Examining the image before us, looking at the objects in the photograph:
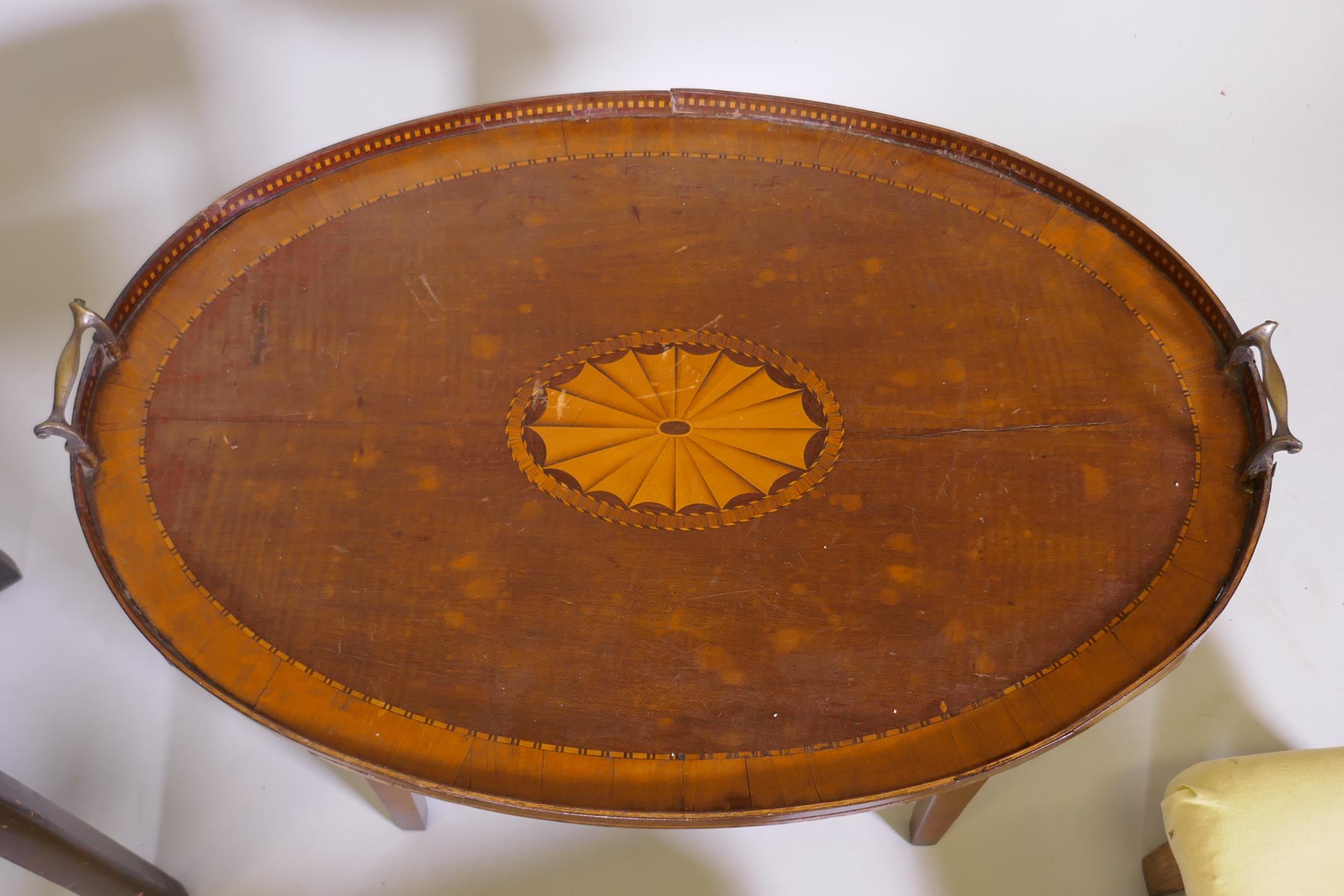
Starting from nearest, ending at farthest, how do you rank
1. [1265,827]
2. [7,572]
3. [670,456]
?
[1265,827]
[670,456]
[7,572]

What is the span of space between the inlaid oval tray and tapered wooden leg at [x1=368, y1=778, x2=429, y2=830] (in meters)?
0.43

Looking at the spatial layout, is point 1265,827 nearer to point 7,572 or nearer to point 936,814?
point 936,814

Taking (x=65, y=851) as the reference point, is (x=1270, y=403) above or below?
above

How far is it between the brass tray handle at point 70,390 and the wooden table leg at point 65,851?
17.2 inches

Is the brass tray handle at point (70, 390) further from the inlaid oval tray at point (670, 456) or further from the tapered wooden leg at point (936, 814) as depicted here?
the tapered wooden leg at point (936, 814)

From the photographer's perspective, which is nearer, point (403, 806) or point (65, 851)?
point (65, 851)

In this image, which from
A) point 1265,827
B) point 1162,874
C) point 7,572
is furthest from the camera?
point 7,572

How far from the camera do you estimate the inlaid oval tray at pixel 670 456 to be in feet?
4.34

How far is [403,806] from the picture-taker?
71.9 inches

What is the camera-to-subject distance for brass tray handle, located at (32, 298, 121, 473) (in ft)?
4.73

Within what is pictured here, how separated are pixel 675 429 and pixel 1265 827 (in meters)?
0.92

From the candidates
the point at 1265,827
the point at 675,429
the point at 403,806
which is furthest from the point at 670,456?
the point at 1265,827

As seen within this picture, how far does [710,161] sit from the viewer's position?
6.37 ft

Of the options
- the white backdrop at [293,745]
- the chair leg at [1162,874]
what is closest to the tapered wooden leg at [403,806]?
the white backdrop at [293,745]
